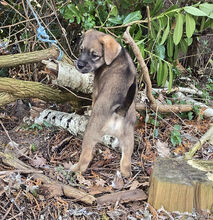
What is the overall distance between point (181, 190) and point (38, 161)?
1.55 metres

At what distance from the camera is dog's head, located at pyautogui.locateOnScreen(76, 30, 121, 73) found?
334 cm

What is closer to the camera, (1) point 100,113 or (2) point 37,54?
(1) point 100,113

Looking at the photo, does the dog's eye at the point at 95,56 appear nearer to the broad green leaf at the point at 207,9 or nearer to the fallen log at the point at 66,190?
the fallen log at the point at 66,190

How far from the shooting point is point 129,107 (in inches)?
133

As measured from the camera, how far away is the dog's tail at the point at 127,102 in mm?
3276

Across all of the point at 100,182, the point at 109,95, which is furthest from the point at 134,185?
the point at 109,95

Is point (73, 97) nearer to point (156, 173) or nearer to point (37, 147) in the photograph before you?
point (37, 147)

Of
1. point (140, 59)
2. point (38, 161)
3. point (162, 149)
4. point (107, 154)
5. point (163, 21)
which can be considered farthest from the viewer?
point (163, 21)

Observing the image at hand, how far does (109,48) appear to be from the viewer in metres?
3.35

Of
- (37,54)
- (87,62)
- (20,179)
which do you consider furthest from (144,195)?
(37,54)

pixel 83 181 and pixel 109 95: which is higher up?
pixel 109 95

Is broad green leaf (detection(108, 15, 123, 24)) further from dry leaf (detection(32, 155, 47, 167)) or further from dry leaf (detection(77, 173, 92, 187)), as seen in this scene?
dry leaf (detection(77, 173, 92, 187))

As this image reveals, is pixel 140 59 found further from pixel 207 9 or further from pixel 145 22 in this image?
pixel 207 9

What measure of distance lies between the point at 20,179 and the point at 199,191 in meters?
1.43
